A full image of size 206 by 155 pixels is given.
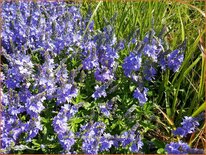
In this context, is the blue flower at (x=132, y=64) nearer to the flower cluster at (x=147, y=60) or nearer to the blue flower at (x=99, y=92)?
the flower cluster at (x=147, y=60)

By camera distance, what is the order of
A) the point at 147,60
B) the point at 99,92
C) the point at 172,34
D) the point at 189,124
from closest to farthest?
the point at 189,124 < the point at 99,92 < the point at 147,60 < the point at 172,34

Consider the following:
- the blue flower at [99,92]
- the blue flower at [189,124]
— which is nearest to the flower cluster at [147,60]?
the blue flower at [99,92]

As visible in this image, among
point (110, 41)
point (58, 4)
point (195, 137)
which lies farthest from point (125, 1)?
point (195, 137)

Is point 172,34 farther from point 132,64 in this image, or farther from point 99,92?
point 99,92

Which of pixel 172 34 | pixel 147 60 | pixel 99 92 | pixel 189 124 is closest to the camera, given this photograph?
pixel 189 124

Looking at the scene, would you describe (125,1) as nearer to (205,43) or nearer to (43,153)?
(205,43)

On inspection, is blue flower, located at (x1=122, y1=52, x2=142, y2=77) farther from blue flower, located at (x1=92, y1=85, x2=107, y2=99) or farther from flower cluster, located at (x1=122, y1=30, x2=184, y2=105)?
blue flower, located at (x1=92, y1=85, x2=107, y2=99)

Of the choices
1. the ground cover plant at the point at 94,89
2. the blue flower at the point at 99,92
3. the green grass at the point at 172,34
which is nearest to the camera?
the ground cover plant at the point at 94,89

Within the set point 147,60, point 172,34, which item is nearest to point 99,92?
point 147,60
